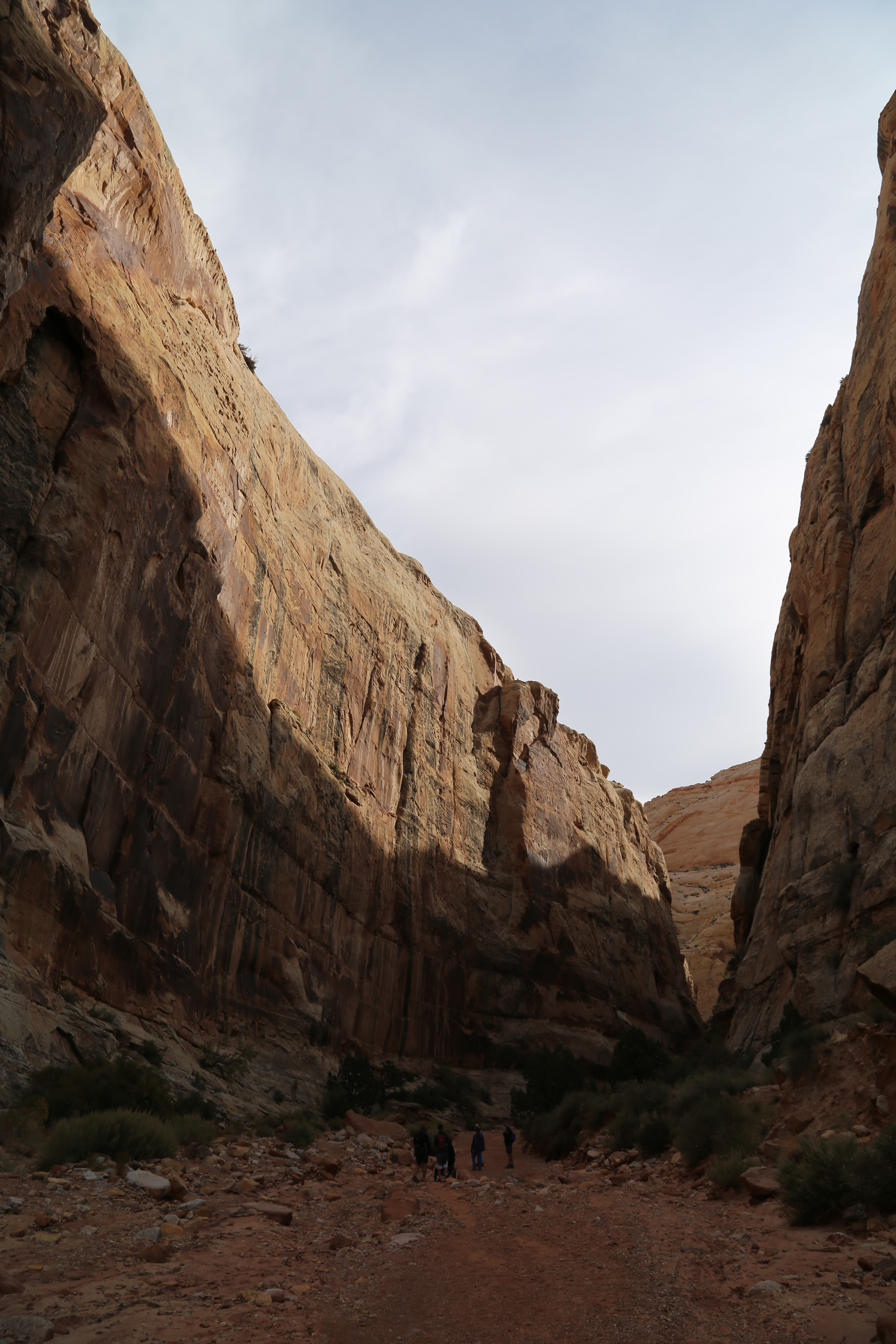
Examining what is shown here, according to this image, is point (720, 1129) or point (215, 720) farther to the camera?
point (215, 720)

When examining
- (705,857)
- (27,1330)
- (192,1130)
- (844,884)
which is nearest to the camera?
(27,1330)

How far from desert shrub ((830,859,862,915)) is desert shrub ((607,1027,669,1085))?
8.32 metres

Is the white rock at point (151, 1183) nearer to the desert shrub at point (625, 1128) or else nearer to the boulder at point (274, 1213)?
the boulder at point (274, 1213)

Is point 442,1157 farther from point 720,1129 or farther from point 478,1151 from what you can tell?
point 720,1129

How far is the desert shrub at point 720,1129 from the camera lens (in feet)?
40.4

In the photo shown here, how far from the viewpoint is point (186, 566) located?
71.4 ft

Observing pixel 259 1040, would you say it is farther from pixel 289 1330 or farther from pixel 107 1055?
pixel 289 1330

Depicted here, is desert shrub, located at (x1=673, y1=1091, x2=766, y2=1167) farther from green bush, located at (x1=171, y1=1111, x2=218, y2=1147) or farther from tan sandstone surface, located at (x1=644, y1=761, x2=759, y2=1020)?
tan sandstone surface, located at (x1=644, y1=761, x2=759, y2=1020)

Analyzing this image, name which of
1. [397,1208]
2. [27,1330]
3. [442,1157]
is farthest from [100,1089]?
[27,1330]

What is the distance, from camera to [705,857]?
80438mm

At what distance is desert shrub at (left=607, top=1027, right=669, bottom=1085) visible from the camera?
2580 cm

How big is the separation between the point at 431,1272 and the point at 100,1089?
23.8 ft

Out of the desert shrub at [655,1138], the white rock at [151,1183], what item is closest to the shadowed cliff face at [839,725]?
the desert shrub at [655,1138]

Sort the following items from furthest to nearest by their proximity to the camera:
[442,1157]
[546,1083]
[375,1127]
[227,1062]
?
[546,1083] → [375,1127] → [227,1062] → [442,1157]
